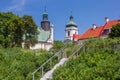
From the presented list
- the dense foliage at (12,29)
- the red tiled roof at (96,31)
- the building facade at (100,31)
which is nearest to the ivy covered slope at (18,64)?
the dense foliage at (12,29)

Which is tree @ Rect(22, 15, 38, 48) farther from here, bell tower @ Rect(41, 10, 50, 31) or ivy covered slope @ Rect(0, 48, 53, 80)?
bell tower @ Rect(41, 10, 50, 31)

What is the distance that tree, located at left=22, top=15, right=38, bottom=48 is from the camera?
51.5 metres

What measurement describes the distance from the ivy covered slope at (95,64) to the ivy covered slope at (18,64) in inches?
90.4

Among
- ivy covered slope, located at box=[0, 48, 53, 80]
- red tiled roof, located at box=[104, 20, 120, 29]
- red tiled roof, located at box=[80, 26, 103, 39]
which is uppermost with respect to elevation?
red tiled roof, located at box=[104, 20, 120, 29]

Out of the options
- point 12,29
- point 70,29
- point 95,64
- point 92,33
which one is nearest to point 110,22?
point 92,33

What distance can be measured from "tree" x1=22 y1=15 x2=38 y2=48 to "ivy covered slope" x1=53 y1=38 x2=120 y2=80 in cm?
3133

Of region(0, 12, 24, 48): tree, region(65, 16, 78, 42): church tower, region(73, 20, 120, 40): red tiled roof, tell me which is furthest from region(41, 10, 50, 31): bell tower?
region(0, 12, 24, 48): tree

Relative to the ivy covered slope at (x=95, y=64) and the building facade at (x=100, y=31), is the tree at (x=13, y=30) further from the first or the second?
the ivy covered slope at (x=95, y=64)

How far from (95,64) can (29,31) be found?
37066mm

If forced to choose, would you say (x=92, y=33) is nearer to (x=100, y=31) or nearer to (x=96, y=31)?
(x=96, y=31)

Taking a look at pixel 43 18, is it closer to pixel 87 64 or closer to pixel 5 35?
pixel 5 35

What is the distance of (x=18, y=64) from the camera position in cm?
2045

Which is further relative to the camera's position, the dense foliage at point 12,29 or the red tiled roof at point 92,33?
the red tiled roof at point 92,33

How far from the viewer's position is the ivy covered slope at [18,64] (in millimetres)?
18375
